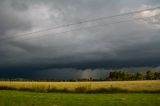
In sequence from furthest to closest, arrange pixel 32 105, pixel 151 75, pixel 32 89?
pixel 151 75, pixel 32 89, pixel 32 105

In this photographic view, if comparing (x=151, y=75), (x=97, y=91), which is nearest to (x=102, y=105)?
(x=97, y=91)

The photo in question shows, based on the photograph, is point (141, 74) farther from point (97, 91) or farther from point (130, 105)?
point (130, 105)

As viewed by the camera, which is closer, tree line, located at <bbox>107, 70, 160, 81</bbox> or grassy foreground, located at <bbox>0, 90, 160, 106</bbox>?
grassy foreground, located at <bbox>0, 90, 160, 106</bbox>

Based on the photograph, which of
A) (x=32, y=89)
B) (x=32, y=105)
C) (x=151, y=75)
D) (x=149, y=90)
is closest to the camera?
(x=32, y=105)

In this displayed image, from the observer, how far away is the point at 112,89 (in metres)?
63.6

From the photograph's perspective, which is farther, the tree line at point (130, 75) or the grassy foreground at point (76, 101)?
the tree line at point (130, 75)

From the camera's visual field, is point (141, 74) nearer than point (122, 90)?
No

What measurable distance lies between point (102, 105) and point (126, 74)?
162011 mm

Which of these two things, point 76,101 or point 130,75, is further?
point 130,75

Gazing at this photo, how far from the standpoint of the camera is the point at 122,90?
63750 millimetres

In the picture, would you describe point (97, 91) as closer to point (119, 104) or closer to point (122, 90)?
point (122, 90)

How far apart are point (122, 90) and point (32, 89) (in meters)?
19.6

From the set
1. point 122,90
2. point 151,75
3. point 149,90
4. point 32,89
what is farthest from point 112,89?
point 151,75

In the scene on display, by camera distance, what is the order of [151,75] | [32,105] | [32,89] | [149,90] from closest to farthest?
1. [32,105]
2. [149,90]
3. [32,89]
4. [151,75]
